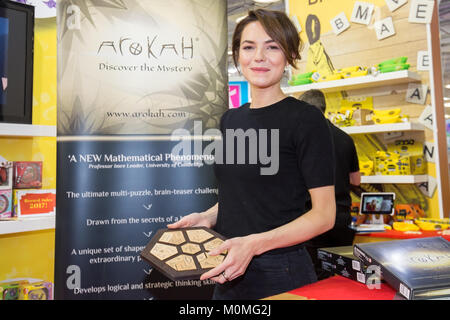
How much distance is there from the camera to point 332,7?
166 inches

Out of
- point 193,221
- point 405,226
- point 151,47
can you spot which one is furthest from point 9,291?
point 405,226

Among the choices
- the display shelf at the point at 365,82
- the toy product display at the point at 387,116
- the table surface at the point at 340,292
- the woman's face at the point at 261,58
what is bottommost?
the table surface at the point at 340,292

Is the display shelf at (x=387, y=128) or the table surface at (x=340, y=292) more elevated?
the display shelf at (x=387, y=128)

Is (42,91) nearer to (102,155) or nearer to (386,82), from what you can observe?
(102,155)

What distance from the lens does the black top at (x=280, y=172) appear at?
4.15 ft

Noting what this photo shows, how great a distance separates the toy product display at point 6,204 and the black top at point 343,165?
2.08 meters

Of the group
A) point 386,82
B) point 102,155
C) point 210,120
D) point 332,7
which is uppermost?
point 332,7

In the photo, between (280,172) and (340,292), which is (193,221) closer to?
(280,172)

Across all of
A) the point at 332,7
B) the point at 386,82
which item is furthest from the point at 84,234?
the point at 332,7

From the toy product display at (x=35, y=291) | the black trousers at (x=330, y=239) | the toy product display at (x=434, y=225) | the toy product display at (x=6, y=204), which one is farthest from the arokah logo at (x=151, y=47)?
the toy product display at (x=434, y=225)

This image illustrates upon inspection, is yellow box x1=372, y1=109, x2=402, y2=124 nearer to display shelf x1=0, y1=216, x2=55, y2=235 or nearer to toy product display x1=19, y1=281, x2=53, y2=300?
display shelf x1=0, y1=216, x2=55, y2=235

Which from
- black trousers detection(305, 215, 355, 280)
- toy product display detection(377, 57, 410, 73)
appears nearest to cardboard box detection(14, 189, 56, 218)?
black trousers detection(305, 215, 355, 280)

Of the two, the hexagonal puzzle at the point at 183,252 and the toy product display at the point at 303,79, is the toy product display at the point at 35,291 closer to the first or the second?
the hexagonal puzzle at the point at 183,252

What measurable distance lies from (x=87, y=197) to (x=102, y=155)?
237 mm
